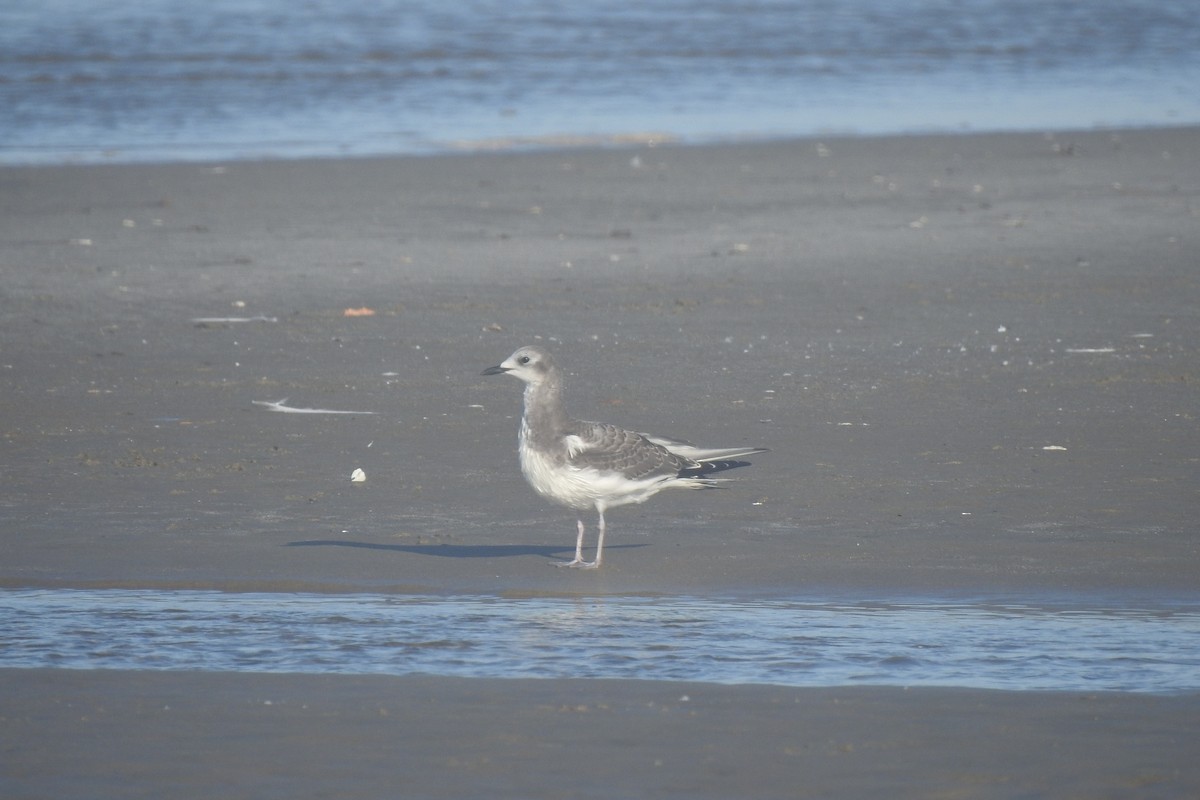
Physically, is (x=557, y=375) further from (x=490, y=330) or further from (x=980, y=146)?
(x=980, y=146)

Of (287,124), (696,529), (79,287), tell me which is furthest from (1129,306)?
(287,124)

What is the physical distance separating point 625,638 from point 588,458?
3.80 ft

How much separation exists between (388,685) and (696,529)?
2.35 metres

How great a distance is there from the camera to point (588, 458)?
7902mm

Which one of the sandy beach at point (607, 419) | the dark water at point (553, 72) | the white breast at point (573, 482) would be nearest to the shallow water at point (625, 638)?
the sandy beach at point (607, 419)

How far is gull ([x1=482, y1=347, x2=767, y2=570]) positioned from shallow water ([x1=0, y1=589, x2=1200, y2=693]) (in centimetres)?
56

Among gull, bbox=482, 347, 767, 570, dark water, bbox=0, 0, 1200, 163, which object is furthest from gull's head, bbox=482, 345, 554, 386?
dark water, bbox=0, 0, 1200, 163

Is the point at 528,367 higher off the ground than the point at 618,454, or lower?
higher

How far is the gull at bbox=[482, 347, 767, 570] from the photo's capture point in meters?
7.90

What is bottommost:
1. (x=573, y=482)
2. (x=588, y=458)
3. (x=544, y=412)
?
(x=573, y=482)

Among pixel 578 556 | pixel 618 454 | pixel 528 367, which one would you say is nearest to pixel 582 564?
pixel 578 556

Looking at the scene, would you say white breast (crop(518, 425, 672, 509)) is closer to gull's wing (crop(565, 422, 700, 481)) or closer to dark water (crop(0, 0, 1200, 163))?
gull's wing (crop(565, 422, 700, 481))

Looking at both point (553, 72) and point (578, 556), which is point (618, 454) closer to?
point (578, 556)

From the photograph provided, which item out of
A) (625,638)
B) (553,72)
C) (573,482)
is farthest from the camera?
(553,72)
